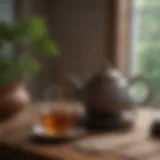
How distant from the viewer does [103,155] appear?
1207mm

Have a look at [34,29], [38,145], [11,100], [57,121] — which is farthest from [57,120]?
[34,29]

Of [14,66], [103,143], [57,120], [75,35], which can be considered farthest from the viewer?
[75,35]

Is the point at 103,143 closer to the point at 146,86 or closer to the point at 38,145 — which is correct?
the point at 38,145

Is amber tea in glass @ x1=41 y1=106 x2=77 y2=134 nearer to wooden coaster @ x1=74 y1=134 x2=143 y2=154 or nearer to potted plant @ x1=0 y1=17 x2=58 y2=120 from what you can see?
wooden coaster @ x1=74 y1=134 x2=143 y2=154

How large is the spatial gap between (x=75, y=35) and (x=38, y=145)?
138cm

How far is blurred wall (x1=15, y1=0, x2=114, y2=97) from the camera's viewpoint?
2494 millimetres

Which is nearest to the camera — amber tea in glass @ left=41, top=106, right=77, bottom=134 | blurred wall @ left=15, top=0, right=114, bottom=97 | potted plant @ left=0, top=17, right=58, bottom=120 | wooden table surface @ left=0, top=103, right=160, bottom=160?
wooden table surface @ left=0, top=103, right=160, bottom=160

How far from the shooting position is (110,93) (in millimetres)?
1486

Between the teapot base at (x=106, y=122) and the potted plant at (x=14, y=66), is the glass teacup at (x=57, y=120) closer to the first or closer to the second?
the teapot base at (x=106, y=122)

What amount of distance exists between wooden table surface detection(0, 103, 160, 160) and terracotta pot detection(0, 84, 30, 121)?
4 cm

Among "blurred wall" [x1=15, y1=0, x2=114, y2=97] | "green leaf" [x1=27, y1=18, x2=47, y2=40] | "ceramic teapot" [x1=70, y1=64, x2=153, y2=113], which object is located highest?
"blurred wall" [x1=15, y1=0, x2=114, y2=97]

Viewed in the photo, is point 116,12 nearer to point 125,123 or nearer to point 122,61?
point 122,61

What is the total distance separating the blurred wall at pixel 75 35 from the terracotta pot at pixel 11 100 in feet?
2.77

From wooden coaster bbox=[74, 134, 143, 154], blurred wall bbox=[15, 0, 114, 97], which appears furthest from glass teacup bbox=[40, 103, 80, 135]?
blurred wall bbox=[15, 0, 114, 97]
